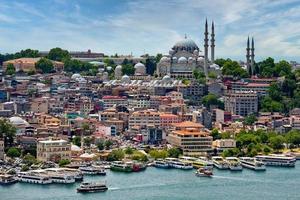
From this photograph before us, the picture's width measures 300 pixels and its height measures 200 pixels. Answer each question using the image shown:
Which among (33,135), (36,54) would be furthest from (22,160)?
(36,54)

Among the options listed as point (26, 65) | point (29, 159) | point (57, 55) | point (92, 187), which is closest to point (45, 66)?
point (26, 65)

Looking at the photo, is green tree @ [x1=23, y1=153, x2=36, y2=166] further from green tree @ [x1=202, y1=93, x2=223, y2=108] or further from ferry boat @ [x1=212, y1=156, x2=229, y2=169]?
green tree @ [x1=202, y1=93, x2=223, y2=108]

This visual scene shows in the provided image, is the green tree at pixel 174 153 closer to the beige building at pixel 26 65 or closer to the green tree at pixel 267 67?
the green tree at pixel 267 67

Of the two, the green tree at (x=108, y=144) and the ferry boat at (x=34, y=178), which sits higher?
the green tree at (x=108, y=144)

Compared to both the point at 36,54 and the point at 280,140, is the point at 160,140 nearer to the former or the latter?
the point at 280,140

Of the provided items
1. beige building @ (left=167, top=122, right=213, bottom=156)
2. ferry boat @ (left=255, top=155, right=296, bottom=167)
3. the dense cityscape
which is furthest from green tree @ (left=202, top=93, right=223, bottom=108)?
ferry boat @ (left=255, top=155, right=296, bottom=167)

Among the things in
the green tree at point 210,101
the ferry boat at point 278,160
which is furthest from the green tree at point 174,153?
the green tree at point 210,101
